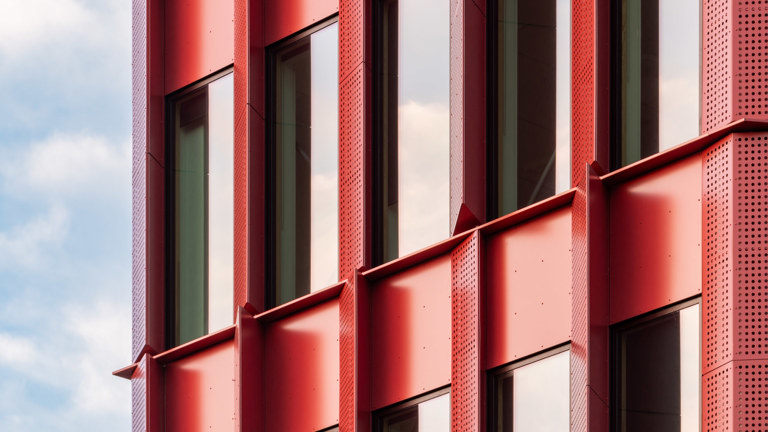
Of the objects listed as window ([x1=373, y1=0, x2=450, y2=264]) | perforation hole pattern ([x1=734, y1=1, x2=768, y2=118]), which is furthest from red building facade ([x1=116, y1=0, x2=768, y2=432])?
window ([x1=373, y1=0, x2=450, y2=264])

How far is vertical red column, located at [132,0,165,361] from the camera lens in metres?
25.8

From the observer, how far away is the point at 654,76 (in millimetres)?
18656

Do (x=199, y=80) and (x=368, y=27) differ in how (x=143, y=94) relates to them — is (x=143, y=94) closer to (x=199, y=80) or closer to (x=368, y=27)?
(x=199, y=80)

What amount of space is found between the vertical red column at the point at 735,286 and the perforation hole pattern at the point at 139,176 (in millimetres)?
11621

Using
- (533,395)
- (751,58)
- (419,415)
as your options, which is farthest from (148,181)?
(751,58)

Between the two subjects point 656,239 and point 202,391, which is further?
point 202,391

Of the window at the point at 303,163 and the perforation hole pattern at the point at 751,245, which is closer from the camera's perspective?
the perforation hole pattern at the point at 751,245

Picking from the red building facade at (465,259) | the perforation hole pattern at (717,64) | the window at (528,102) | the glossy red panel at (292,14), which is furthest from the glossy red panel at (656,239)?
the glossy red panel at (292,14)

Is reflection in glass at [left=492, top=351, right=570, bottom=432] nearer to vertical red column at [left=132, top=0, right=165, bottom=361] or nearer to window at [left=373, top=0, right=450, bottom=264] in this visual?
window at [left=373, top=0, right=450, bottom=264]

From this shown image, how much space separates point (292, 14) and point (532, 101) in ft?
Answer: 18.4

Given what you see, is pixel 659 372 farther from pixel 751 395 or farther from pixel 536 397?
pixel 536 397

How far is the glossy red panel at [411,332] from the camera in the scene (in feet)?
66.9

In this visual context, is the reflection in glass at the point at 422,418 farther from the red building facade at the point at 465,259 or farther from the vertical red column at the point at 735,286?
the vertical red column at the point at 735,286

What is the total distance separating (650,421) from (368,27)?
798cm
